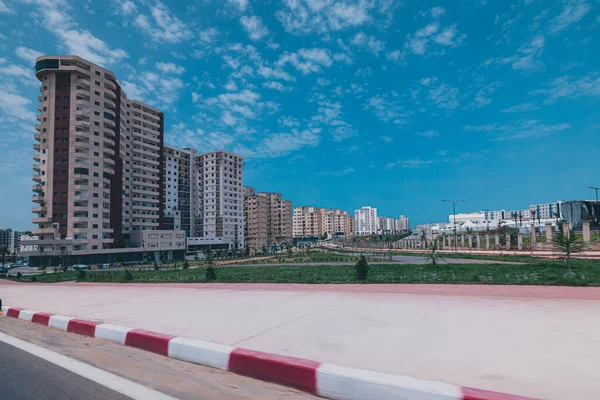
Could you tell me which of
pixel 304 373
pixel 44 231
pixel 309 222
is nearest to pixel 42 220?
→ pixel 44 231

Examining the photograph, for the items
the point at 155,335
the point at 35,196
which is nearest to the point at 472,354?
the point at 155,335

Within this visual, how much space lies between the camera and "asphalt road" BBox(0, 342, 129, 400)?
127 inches

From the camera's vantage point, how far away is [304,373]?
3.27 metres

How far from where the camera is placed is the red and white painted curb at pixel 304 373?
2.75m

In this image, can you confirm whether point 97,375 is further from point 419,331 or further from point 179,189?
point 179,189

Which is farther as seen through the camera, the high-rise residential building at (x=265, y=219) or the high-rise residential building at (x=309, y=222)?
the high-rise residential building at (x=309, y=222)

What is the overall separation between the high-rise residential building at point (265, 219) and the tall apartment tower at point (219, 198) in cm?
2699

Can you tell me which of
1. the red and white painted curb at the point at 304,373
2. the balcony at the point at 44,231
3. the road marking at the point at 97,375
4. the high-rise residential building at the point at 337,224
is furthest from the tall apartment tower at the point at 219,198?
the red and white painted curb at the point at 304,373

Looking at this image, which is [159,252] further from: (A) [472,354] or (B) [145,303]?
(A) [472,354]

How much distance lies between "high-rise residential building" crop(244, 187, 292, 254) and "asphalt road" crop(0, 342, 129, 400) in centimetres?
11916

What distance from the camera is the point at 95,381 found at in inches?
139

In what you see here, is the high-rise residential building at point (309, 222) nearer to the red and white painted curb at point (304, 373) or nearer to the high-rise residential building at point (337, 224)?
the high-rise residential building at point (337, 224)

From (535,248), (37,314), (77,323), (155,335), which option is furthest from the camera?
(535,248)

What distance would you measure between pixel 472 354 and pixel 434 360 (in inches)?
19.1
